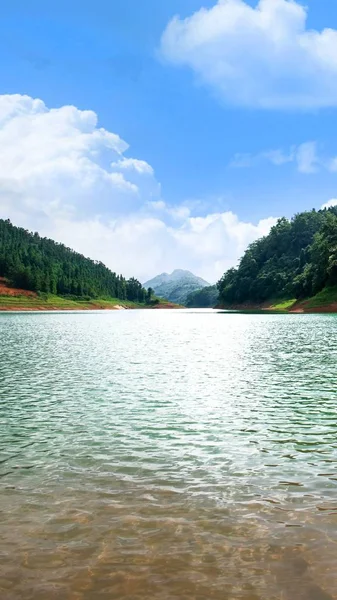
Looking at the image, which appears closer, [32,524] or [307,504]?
[32,524]

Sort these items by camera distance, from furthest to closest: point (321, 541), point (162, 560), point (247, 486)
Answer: point (247, 486)
point (321, 541)
point (162, 560)

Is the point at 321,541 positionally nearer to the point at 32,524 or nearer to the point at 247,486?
the point at 247,486

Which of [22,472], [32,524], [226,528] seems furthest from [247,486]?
[22,472]

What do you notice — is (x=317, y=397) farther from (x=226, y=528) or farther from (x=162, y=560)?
(x=162, y=560)

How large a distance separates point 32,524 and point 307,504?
5959mm

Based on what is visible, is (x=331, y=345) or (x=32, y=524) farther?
(x=331, y=345)

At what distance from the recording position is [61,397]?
2322 centimetres

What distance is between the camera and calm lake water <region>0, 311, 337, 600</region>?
24.5ft

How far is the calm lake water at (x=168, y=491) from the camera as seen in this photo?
7.48 meters

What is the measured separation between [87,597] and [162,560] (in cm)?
154

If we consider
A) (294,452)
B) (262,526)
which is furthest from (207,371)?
(262,526)

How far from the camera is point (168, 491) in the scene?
11.3m

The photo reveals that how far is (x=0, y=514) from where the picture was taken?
9.98 metres

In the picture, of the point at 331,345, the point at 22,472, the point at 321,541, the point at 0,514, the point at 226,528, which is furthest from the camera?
the point at 331,345
